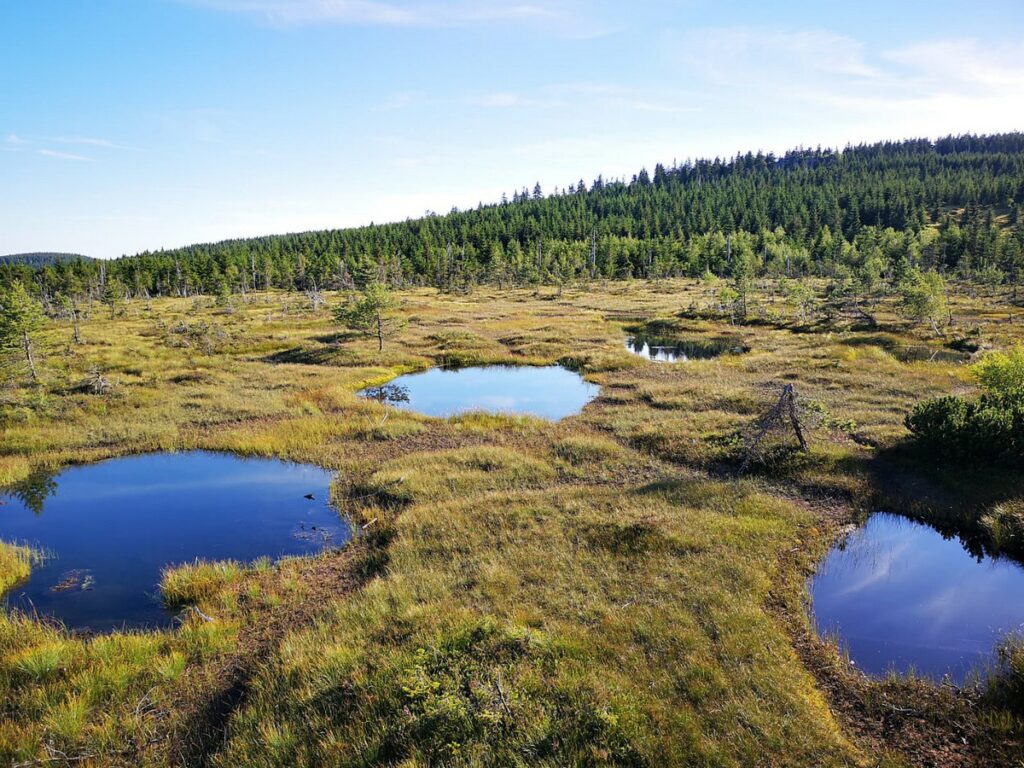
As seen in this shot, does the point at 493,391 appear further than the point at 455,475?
Yes

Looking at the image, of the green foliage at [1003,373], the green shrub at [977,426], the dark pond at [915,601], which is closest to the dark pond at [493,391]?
the green shrub at [977,426]

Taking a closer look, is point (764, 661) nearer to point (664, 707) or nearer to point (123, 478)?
point (664, 707)

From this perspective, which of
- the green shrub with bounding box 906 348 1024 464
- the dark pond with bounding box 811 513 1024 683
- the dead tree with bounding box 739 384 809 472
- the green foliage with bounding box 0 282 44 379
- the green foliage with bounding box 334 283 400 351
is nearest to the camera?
the dark pond with bounding box 811 513 1024 683

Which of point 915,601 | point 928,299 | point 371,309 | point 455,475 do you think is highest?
point 371,309

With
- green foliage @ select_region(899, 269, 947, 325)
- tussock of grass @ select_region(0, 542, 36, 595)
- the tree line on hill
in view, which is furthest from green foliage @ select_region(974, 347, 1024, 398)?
the tree line on hill

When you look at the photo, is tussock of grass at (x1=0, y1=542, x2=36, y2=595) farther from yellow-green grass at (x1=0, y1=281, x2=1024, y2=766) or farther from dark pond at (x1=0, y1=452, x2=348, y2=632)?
yellow-green grass at (x1=0, y1=281, x2=1024, y2=766)

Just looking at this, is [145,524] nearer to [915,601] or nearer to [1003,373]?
[915,601]

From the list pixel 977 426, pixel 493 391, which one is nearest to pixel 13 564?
pixel 493 391
